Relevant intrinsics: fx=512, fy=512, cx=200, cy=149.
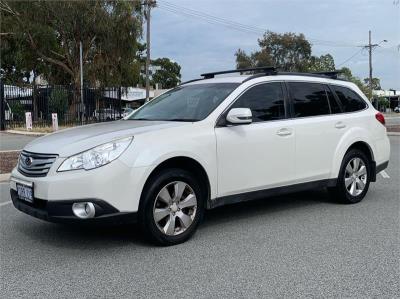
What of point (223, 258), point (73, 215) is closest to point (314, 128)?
point (223, 258)

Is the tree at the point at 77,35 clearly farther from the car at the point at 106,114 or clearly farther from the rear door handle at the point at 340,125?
the rear door handle at the point at 340,125

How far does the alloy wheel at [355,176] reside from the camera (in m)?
7.17

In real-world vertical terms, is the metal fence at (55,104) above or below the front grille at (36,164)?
above

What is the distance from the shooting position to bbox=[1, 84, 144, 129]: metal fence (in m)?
31.4

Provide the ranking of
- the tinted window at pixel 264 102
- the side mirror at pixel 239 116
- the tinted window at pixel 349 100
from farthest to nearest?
the tinted window at pixel 349 100 < the tinted window at pixel 264 102 < the side mirror at pixel 239 116

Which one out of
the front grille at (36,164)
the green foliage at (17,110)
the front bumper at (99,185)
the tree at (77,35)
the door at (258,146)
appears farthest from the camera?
the tree at (77,35)

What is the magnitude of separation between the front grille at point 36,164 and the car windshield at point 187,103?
5.06ft

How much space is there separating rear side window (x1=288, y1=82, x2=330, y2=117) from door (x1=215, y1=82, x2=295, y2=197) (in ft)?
0.77

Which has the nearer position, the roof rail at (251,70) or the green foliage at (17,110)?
the roof rail at (251,70)

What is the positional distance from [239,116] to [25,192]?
7.69 feet

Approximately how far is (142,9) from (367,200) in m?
32.0

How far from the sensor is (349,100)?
741 cm

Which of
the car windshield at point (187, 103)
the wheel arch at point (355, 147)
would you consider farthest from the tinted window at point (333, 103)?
the car windshield at point (187, 103)

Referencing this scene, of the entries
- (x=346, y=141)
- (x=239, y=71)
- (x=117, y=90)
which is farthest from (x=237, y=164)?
(x=117, y=90)
